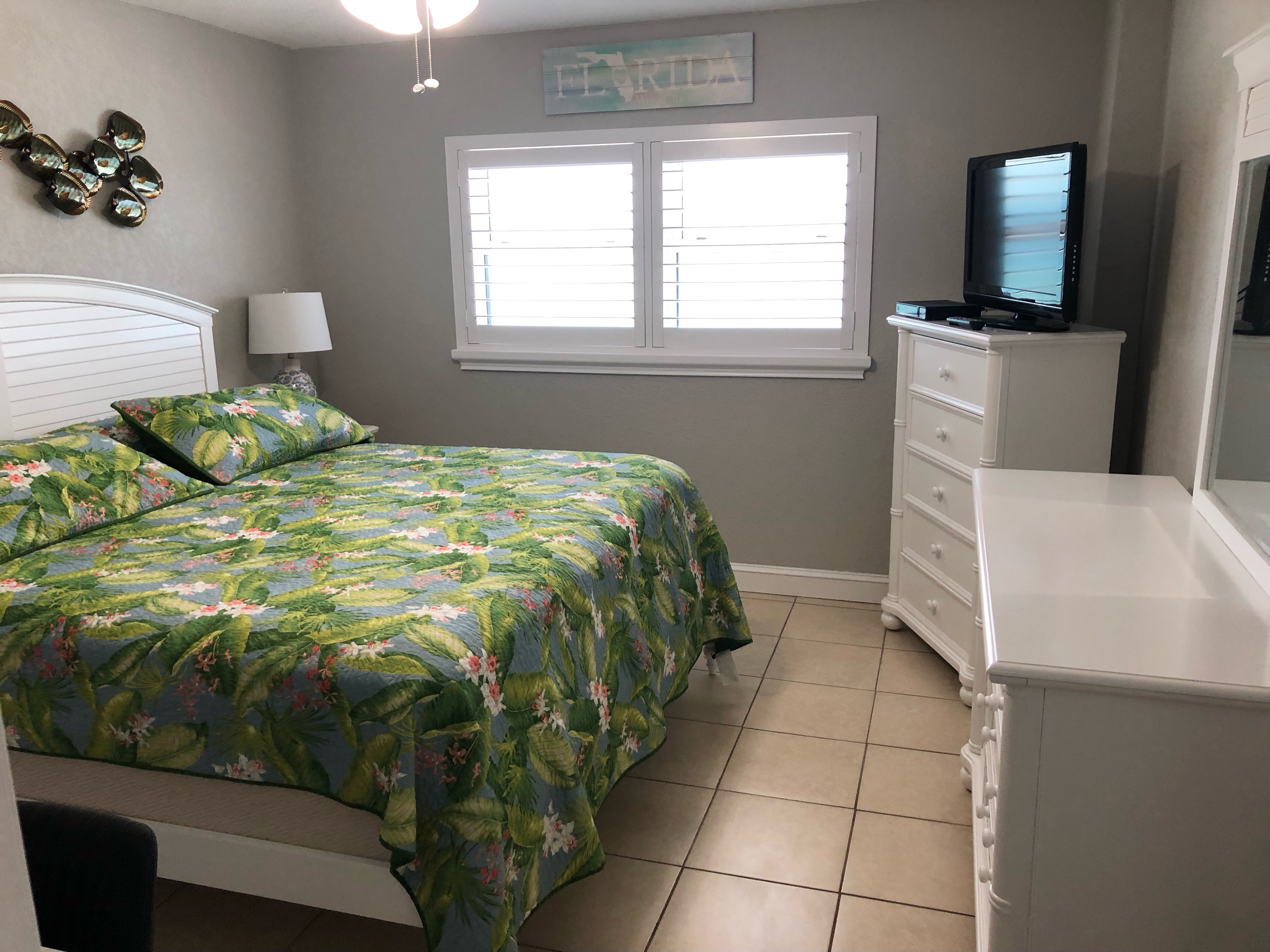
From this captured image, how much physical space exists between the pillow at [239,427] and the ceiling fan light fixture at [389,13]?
1.32 m

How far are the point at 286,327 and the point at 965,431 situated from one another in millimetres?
2655

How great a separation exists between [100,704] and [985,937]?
1.66 m

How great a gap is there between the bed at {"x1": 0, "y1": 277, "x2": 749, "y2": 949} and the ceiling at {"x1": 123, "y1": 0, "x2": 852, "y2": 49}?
2.06 meters

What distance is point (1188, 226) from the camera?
2.66 metres

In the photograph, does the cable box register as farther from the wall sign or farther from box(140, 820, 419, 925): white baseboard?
box(140, 820, 419, 925): white baseboard

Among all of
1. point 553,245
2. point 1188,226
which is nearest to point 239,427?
point 553,245

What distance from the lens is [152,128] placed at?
354 centimetres

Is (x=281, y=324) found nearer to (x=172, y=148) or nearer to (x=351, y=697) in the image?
(x=172, y=148)

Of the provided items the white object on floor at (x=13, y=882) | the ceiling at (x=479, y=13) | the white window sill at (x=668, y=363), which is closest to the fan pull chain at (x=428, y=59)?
the ceiling at (x=479, y=13)

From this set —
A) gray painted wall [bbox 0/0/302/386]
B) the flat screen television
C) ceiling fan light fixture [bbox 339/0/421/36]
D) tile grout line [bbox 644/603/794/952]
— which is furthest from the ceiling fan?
tile grout line [bbox 644/603/794/952]

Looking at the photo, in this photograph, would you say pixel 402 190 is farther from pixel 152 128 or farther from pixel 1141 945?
pixel 1141 945

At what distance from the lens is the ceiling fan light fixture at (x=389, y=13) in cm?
235

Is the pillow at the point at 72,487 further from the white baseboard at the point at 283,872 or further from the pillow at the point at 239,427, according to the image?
the white baseboard at the point at 283,872

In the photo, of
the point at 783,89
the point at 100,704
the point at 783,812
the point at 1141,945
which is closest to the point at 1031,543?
the point at 1141,945
